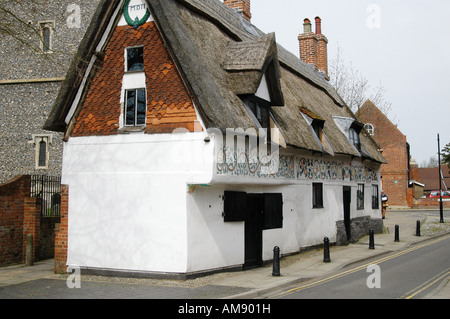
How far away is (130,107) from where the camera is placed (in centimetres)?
1321

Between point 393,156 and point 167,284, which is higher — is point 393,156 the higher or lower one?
the higher one

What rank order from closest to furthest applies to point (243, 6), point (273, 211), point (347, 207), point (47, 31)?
point (273, 211) → point (347, 207) → point (243, 6) → point (47, 31)

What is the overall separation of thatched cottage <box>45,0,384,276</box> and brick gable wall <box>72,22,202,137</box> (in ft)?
0.10


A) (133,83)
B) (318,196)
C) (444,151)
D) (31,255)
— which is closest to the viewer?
(133,83)

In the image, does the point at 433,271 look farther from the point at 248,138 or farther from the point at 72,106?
the point at 72,106

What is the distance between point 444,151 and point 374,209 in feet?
77.1

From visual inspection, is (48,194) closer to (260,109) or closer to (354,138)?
(260,109)

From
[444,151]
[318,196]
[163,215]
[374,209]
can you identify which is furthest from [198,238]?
[444,151]

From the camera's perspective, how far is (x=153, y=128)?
1259 centimetres

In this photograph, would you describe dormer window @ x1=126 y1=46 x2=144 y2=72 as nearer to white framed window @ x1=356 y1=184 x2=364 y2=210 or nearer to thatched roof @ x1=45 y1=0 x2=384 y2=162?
thatched roof @ x1=45 y1=0 x2=384 y2=162

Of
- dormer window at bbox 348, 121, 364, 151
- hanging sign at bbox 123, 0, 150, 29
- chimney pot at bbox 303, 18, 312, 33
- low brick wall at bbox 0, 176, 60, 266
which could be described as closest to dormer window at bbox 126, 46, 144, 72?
hanging sign at bbox 123, 0, 150, 29

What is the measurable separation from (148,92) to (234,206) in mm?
4095

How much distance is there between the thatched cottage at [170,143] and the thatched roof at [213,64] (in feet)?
0.14

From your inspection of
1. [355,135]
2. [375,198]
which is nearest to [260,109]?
[355,135]
